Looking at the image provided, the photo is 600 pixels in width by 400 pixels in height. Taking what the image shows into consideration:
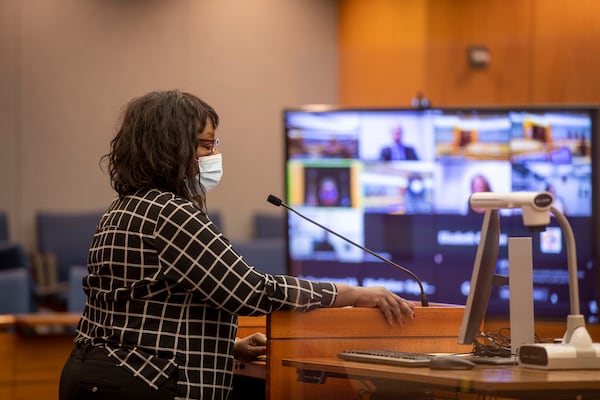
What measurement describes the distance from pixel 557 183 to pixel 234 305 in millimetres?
3276

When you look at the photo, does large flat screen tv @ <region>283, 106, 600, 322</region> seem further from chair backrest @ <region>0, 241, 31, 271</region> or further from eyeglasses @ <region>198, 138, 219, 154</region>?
eyeglasses @ <region>198, 138, 219, 154</region>

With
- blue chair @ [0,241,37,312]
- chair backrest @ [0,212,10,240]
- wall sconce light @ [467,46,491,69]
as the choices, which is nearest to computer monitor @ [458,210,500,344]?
blue chair @ [0,241,37,312]

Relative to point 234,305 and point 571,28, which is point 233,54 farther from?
point 234,305

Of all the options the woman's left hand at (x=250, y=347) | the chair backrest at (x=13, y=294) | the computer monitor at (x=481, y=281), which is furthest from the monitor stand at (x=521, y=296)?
the chair backrest at (x=13, y=294)

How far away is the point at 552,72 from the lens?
6.90 m

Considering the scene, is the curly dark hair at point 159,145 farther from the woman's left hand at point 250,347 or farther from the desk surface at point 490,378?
the desk surface at point 490,378

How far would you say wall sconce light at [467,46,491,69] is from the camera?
741cm

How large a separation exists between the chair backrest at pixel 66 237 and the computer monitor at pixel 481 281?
518cm

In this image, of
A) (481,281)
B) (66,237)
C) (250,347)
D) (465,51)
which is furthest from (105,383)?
(465,51)

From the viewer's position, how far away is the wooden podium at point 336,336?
258 centimetres

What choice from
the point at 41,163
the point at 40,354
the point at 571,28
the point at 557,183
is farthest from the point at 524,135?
the point at 41,163

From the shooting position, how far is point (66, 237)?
7387 mm

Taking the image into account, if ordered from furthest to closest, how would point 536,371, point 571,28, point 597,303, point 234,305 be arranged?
point 571,28 → point 597,303 → point 234,305 → point 536,371

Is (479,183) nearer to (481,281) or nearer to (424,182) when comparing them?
(424,182)
